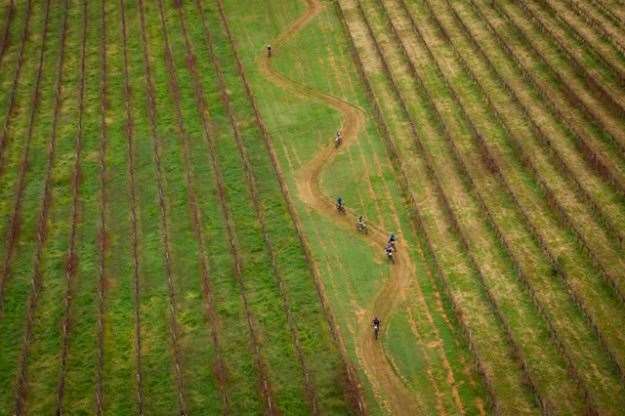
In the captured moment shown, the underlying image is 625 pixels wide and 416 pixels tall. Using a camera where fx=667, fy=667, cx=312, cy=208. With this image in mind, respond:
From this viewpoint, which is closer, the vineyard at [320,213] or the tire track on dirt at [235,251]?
the tire track on dirt at [235,251]

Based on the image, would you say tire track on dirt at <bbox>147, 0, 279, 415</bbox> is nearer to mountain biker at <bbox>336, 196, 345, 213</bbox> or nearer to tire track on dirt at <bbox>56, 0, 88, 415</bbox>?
mountain biker at <bbox>336, 196, 345, 213</bbox>

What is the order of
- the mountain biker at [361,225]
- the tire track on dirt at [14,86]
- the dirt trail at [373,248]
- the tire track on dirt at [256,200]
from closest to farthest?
1. the dirt trail at [373,248]
2. the tire track on dirt at [256,200]
3. the mountain biker at [361,225]
4. the tire track on dirt at [14,86]

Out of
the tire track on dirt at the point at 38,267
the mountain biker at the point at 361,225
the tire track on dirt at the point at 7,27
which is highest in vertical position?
the tire track on dirt at the point at 7,27

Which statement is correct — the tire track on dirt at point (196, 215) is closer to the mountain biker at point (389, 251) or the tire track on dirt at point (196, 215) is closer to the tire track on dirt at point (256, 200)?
the tire track on dirt at point (256, 200)

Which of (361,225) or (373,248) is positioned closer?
(373,248)

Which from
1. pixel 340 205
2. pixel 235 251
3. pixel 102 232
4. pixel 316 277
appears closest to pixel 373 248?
pixel 340 205

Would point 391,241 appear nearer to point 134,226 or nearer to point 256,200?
point 256,200

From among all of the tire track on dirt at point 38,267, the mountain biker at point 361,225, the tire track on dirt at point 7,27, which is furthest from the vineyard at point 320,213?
the mountain biker at point 361,225
